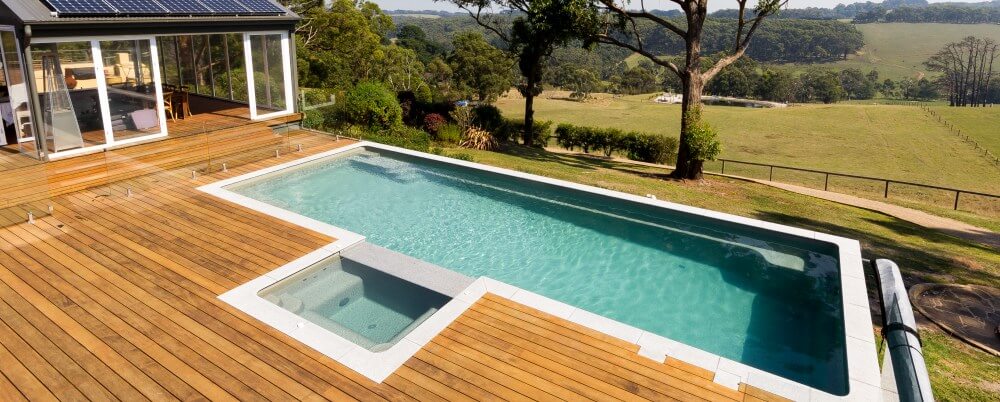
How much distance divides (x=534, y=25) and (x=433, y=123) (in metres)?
5.26

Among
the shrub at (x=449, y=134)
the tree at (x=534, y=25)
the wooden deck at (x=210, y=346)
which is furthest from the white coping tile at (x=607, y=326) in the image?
the tree at (x=534, y=25)

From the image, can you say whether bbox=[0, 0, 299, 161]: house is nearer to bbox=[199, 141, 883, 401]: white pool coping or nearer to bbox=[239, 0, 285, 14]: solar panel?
bbox=[239, 0, 285, 14]: solar panel

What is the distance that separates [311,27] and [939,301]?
36.5m

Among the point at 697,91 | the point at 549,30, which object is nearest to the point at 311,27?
the point at 549,30

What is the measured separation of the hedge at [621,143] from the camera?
94.5ft

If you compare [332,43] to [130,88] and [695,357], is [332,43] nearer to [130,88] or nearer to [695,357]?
[130,88]

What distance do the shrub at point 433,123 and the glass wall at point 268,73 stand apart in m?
6.55

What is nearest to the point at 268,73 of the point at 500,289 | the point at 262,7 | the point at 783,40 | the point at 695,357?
→ the point at 262,7

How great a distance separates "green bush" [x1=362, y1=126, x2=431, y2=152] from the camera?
16281 mm

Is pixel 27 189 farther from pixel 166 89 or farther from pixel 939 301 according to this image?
pixel 939 301

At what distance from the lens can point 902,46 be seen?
524 ft

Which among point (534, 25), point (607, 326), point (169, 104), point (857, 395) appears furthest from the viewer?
point (534, 25)

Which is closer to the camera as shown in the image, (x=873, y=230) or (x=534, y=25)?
(x=873, y=230)

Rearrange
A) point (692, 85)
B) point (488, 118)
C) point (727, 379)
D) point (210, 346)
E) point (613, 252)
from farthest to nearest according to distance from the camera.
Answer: point (488, 118) < point (692, 85) < point (613, 252) < point (210, 346) < point (727, 379)
